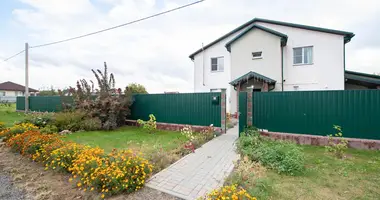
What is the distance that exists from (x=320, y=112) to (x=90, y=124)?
10510 mm

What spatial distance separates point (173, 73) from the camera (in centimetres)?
2133

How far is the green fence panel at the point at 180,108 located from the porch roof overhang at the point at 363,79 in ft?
33.0

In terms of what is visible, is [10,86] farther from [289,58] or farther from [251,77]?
[289,58]

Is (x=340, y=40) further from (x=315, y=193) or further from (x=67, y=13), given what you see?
(x=67, y=13)

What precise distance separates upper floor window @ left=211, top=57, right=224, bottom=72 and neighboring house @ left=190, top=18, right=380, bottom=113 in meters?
1.97

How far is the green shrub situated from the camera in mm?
9156

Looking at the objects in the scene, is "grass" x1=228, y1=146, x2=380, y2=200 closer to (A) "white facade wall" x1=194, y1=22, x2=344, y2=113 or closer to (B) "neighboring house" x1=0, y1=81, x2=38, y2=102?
(A) "white facade wall" x1=194, y1=22, x2=344, y2=113

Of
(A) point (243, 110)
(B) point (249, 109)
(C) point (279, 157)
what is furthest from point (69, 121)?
(C) point (279, 157)

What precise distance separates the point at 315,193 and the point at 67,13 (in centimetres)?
1265

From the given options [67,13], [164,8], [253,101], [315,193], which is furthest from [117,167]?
[67,13]

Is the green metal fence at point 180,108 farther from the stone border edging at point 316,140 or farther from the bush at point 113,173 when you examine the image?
the bush at point 113,173

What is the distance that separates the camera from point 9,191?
3324 mm

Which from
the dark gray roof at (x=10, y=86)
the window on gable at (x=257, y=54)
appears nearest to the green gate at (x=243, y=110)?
the window on gable at (x=257, y=54)

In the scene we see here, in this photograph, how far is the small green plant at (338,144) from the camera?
16.4 feet
